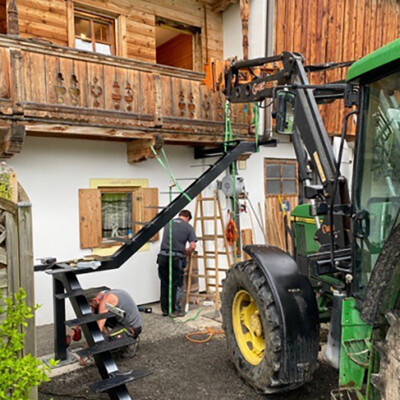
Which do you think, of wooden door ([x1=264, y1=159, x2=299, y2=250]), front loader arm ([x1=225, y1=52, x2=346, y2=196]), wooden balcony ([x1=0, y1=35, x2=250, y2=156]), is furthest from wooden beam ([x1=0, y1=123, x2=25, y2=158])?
wooden door ([x1=264, y1=159, x2=299, y2=250])

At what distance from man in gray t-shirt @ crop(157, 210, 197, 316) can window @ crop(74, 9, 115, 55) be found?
3.55 metres

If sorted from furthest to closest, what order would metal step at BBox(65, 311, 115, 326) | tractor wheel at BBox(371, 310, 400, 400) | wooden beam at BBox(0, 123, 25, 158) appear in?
wooden beam at BBox(0, 123, 25, 158) → metal step at BBox(65, 311, 115, 326) → tractor wheel at BBox(371, 310, 400, 400)

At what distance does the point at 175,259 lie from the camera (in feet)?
21.8

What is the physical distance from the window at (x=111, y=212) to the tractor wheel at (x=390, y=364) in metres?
4.79

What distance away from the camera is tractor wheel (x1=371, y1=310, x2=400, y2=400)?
2.12 metres

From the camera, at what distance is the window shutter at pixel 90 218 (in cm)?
653

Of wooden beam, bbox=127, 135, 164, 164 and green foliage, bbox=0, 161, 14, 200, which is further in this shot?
wooden beam, bbox=127, 135, 164, 164

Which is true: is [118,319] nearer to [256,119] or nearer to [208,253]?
[208,253]

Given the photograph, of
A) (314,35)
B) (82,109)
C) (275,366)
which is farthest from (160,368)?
(314,35)

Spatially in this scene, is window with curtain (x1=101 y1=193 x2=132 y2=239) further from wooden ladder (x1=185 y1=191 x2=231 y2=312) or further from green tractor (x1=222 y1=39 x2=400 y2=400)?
green tractor (x1=222 y1=39 x2=400 y2=400)

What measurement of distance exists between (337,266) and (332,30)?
22.8 ft

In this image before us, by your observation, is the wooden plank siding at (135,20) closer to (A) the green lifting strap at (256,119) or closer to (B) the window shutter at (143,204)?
(A) the green lifting strap at (256,119)

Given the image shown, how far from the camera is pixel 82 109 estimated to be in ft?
18.4

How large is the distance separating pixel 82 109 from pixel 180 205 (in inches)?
79.0
